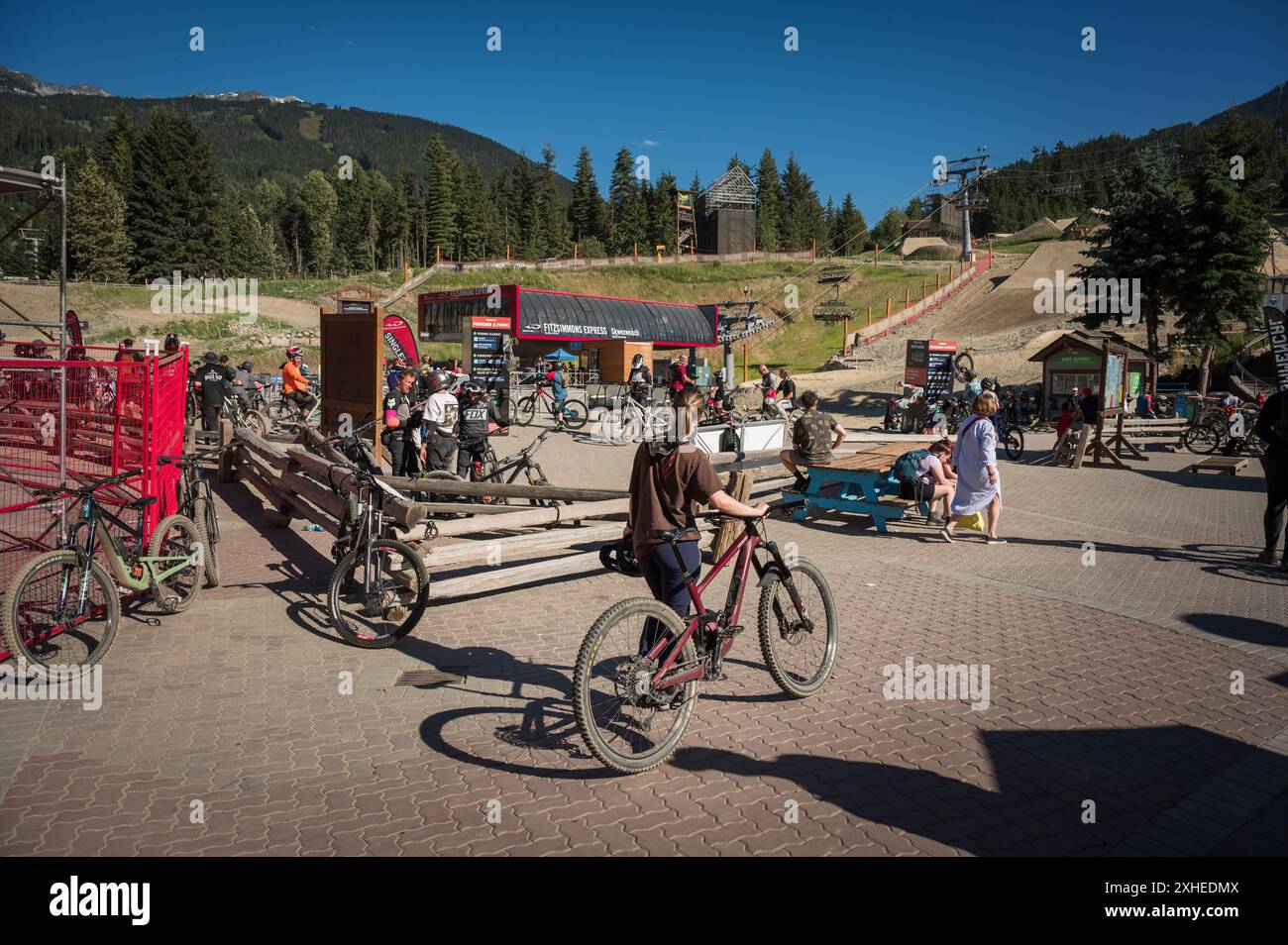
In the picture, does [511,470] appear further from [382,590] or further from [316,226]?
[316,226]

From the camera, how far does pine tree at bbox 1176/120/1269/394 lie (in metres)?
32.7

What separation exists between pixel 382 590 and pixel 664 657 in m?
2.83

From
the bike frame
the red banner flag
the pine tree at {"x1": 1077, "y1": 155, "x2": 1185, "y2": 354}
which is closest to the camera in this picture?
the bike frame

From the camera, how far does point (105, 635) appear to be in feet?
18.4

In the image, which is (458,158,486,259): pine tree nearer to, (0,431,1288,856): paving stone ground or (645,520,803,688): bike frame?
(0,431,1288,856): paving stone ground

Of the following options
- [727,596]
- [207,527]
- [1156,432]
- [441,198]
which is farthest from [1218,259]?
[441,198]

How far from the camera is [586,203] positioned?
110m

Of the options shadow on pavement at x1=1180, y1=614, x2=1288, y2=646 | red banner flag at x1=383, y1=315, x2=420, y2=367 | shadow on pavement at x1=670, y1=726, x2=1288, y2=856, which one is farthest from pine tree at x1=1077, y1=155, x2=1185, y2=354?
shadow on pavement at x1=670, y1=726, x2=1288, y2=856

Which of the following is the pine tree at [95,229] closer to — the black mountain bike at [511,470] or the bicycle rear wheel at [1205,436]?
the black mountain bike at [511,470]

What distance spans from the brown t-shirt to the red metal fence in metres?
4.57

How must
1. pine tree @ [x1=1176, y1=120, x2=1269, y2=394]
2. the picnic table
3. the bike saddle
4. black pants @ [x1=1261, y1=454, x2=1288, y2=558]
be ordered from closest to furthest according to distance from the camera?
the bike saddle, black pants @ [x1=1261, y1=454, x2=1288, y2=558], the picnic table, pine tree @ [x1=1176, y1=120, x2=1269, y2=394]

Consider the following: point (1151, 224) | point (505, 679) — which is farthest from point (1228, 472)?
point (1151, 224)
